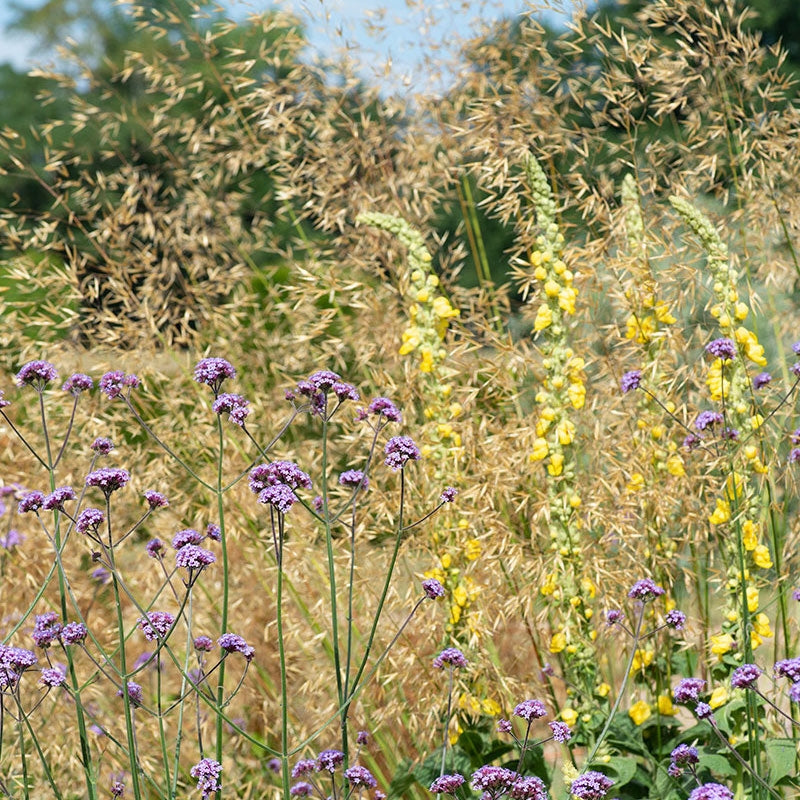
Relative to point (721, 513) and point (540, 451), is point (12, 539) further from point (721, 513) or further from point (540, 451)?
point (721, 513)

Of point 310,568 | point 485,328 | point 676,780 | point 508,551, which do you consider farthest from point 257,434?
point 676,780

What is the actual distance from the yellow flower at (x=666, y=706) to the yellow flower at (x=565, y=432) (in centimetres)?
77

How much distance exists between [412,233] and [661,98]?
140cm

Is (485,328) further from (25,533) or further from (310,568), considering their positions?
(25,533)

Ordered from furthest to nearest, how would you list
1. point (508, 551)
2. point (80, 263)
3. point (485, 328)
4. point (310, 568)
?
1. point (80, 263)
2. point (310, 568)
3. point (485, 328)
4. point (508, 551)

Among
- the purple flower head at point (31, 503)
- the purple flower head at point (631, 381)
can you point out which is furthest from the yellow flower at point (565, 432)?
the purple flower head at point (31, 503)

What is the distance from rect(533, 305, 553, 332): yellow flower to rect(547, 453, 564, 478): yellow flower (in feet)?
1.17

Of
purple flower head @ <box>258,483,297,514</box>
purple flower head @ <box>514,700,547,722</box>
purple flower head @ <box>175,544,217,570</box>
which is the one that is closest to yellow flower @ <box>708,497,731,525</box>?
purple flower head @ <box>514,700,547,722</box>

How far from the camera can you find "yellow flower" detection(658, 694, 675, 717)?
8.27 feet

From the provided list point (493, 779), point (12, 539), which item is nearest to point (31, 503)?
point (493, 779)

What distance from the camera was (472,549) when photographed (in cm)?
261

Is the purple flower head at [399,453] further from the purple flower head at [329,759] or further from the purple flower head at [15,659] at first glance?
the purple flower head at [15,659]

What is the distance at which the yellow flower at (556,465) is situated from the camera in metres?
2.49

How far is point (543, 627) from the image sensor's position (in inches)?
107
